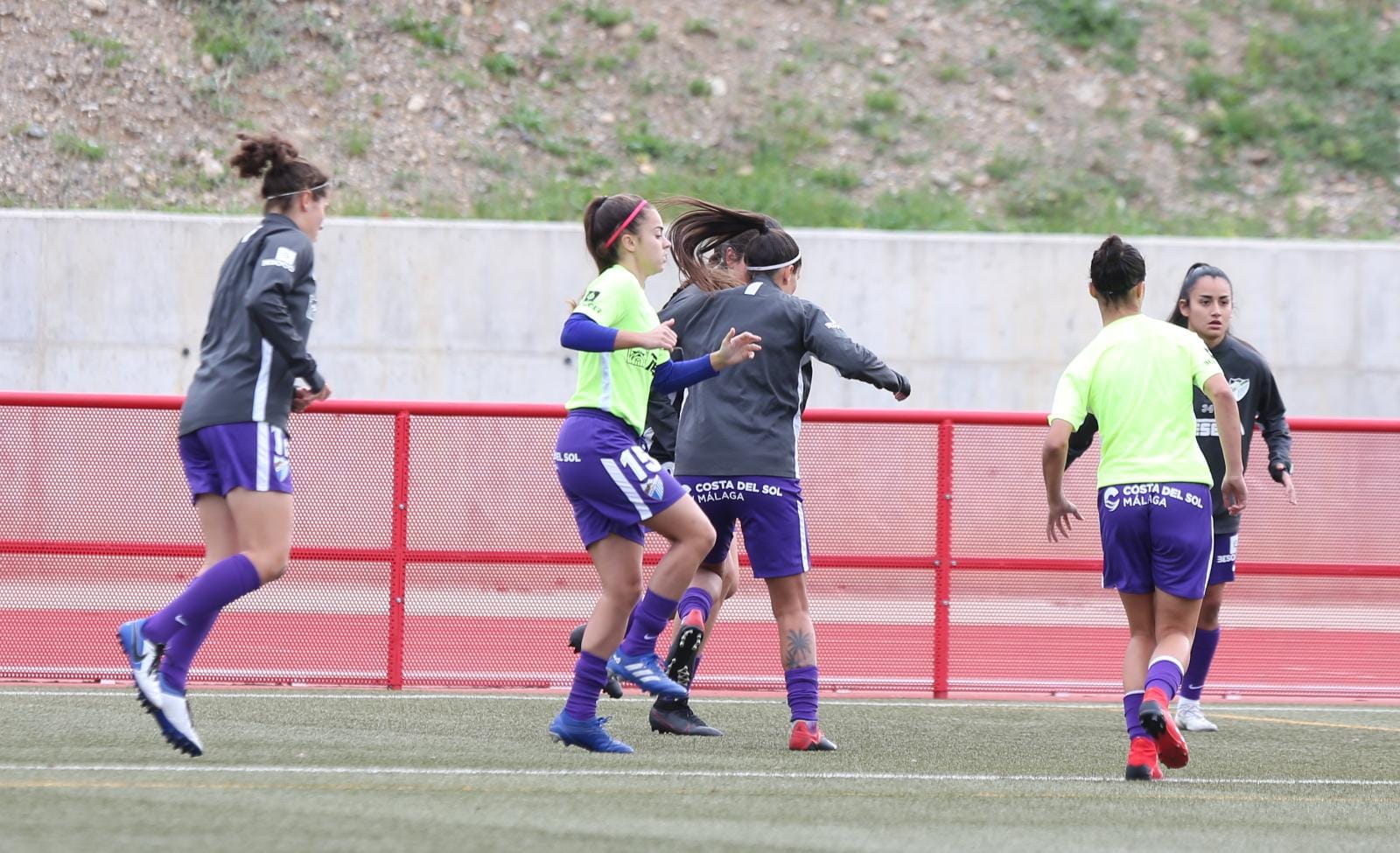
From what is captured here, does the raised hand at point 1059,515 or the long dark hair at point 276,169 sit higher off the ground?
the long dark hair at point 276,169

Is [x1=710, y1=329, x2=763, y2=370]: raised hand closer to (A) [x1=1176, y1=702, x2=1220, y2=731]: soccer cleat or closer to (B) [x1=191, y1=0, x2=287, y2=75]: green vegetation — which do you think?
(A) [x1=1176, y1=702, x2=1220, y2=731]: soccer cleat

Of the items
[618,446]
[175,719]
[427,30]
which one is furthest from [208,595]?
[427,30]

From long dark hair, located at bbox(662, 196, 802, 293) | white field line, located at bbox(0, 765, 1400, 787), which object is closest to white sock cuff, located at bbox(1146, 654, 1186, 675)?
white field line, located at bbox(0, 765, 1400, 787)

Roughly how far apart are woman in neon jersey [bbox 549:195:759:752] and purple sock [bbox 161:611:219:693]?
50.8 inches

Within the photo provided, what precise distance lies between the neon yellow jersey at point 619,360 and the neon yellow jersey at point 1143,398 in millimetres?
1472

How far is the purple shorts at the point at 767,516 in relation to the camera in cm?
668

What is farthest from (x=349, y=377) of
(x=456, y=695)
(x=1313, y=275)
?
(x=1313, y=275)

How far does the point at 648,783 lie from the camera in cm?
556

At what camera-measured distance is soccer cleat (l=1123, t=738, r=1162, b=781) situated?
5.95 metres

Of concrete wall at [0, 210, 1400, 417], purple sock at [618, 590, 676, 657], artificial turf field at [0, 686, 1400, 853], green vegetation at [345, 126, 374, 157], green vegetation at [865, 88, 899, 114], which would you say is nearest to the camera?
artificial turf field at [0, 686, 1400, 853]

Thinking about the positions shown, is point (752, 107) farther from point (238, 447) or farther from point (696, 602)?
point (238, 447)

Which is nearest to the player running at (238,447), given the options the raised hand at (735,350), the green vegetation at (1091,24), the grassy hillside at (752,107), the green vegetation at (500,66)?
the raised hand at (735,350)

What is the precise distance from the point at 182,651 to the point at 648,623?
171 cm

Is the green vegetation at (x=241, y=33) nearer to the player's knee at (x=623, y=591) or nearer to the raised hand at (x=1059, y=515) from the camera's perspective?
the player's knee at (x=623, y=591)
